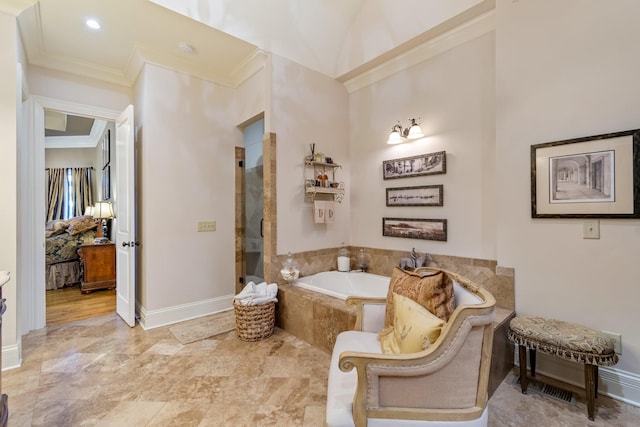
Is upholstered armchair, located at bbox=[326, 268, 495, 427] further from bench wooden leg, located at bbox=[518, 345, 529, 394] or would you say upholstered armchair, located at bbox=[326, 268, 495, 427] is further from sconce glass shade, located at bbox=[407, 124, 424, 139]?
sconce glass shade, located at bbox=[407, 124, 424, 139]

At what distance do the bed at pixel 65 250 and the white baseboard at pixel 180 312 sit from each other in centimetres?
232

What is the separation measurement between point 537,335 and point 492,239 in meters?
0.92

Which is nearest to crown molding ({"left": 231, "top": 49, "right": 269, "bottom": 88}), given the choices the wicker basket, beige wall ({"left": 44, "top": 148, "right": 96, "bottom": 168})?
the wicker basket

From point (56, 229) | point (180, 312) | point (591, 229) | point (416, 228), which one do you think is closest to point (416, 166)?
point (416, 228)

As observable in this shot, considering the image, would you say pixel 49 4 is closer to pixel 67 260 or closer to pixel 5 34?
pixel 5 34

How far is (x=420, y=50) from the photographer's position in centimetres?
303

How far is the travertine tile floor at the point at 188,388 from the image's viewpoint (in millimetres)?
1748

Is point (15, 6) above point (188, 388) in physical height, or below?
above

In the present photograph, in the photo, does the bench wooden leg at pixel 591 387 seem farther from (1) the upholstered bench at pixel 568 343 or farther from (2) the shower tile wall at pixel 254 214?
(2) the shower tile wall at pixel 254 214

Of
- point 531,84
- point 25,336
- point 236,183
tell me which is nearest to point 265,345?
point 236,183

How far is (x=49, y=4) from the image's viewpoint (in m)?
2.38

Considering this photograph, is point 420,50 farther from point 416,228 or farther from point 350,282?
point 350,282

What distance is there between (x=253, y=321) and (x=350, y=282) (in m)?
1.20

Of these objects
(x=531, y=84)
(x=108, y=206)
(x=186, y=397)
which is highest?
(x=531, y=84)
